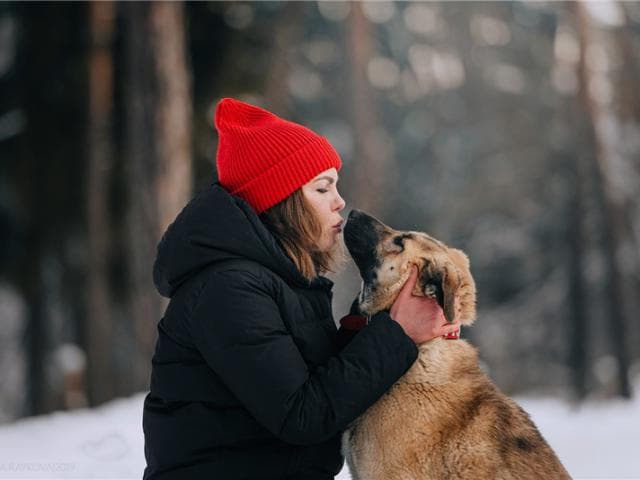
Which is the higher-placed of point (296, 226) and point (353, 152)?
point (296, 226)

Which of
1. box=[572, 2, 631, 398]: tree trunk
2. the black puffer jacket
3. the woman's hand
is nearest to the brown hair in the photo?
the black puffer jacket

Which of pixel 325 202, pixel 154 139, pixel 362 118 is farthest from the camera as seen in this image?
pixel 362 118

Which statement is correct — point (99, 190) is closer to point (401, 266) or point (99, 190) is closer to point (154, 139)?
point (154, 139)

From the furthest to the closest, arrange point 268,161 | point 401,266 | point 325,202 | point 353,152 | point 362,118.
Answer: point 353,152 → point 362,118 → point 401,266 → point 325,202 → point 268,161

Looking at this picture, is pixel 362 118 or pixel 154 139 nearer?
pixel 154 139

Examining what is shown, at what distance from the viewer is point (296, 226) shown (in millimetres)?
3268

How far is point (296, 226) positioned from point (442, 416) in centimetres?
96

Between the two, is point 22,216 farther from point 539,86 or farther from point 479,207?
point 539,86

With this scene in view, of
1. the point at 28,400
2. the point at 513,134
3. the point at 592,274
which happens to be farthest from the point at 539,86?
the point at 28,400

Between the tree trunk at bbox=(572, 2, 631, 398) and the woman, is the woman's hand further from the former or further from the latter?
the tree trunk at bbox=(572, 2, 631, 398)

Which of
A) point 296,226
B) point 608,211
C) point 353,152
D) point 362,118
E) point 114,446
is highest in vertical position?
point 296,226

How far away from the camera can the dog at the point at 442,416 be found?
313 centimetres

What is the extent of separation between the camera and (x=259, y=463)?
9.71ft

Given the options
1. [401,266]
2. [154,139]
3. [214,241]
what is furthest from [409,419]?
[154,139]
